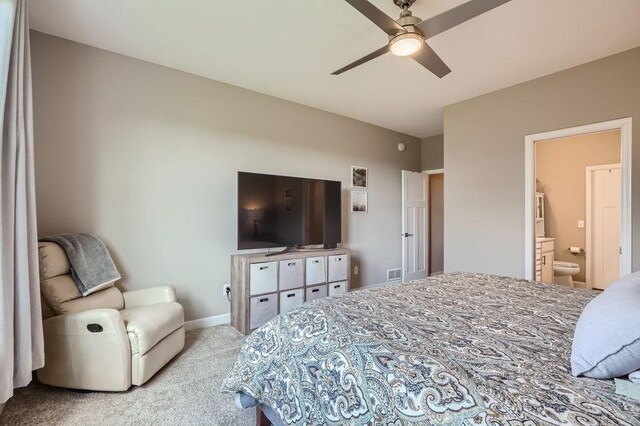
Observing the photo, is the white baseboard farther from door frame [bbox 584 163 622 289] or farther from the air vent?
door frame [bbox 584 163 622 289]

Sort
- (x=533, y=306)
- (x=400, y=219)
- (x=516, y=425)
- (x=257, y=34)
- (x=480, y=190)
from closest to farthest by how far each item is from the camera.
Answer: (x=516, y=425), (x=533, y=306), (x=257, y=34), (x=480, y=190), (x=400, y=219)

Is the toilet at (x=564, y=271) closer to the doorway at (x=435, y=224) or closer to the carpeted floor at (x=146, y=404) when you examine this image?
the doorway at (x=435, y=224)

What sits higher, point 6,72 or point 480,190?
point 6,72

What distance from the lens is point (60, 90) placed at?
2.54m

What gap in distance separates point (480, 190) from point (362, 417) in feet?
11.4

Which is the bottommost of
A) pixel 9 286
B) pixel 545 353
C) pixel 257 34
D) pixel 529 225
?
pixel 545 353

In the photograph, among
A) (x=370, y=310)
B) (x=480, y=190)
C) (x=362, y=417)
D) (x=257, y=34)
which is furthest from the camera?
(x=480, y=190)

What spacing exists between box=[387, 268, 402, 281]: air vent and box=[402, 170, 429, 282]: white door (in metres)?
0.09

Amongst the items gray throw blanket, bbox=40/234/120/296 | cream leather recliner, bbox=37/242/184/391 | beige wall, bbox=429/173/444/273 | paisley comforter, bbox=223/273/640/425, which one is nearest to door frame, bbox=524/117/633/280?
paisley comforter, bbox=223/273/640/425

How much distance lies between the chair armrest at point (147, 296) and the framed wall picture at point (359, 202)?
9.09ft

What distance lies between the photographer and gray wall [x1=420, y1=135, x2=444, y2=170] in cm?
538

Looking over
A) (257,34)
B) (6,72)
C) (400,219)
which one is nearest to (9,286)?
(6,72)

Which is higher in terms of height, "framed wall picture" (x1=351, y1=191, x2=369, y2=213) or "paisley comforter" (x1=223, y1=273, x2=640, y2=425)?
"framed wall picture" (x1=351, y1=191, x2=369, y2=213)

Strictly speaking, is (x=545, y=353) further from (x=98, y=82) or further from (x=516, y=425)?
(x=98, y=82)
